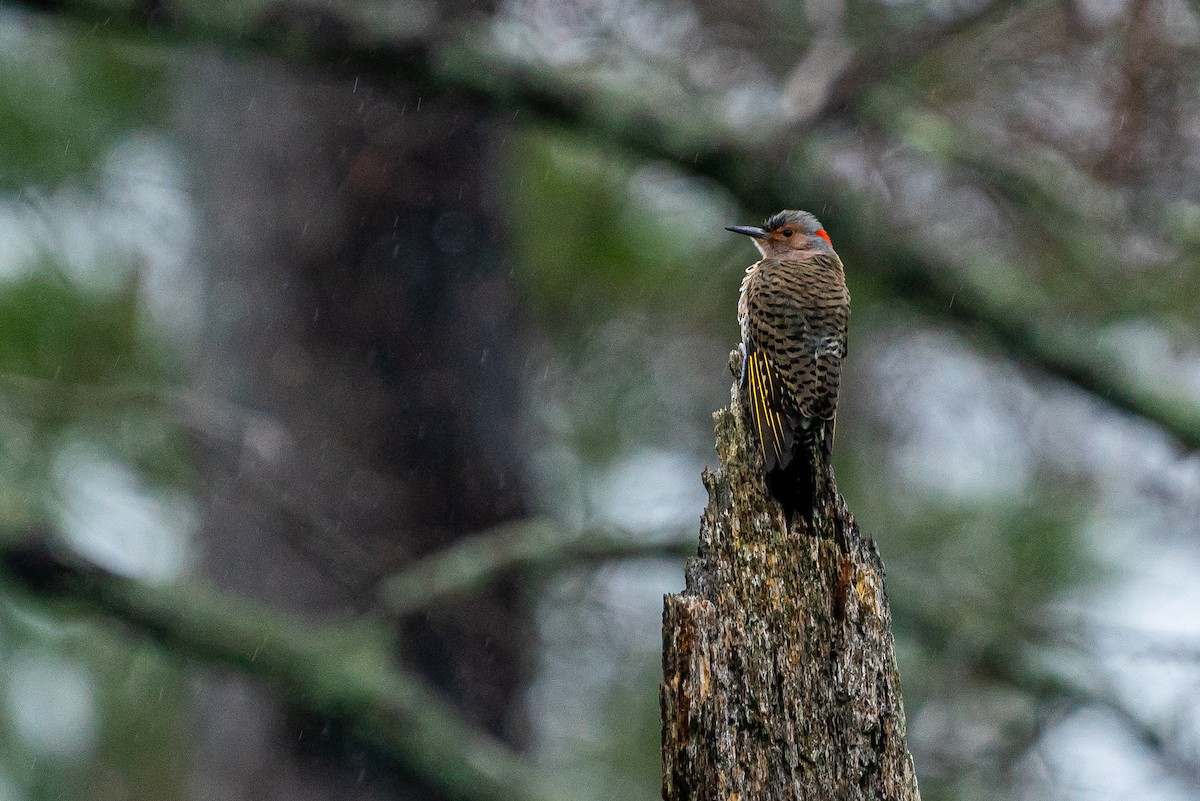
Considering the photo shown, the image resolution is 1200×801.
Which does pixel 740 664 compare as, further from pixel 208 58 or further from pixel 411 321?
pixel 208 58

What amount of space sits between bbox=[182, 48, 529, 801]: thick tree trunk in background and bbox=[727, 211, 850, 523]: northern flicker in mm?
2503

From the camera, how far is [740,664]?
2.24m

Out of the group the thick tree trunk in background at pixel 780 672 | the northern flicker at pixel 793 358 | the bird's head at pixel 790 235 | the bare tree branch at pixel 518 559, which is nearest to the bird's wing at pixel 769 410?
the northern flicker at pixel 793 358

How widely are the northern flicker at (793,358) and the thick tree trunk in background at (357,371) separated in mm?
2503

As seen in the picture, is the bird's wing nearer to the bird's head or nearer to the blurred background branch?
the bird's head

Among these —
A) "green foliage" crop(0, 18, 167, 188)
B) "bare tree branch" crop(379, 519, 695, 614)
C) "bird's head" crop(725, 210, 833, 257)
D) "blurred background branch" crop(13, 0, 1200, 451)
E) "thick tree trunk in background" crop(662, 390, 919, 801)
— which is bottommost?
"thick tree trunk in background" crop(662, 390, 919, 801)

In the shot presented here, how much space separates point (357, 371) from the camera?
20.6 ft

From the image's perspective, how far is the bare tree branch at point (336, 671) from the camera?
4.85 m

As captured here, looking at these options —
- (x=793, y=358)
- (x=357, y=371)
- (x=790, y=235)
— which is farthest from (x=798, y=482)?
(x=357, y=371)

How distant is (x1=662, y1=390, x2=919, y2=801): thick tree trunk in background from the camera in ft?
7.13

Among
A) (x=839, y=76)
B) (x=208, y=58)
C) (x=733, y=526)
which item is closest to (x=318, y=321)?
(x=208, y=58)

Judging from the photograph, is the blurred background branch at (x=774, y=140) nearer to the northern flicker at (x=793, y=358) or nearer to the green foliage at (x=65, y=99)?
the northern flicker at (x=793, y=358)

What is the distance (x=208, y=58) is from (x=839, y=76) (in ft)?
10.9

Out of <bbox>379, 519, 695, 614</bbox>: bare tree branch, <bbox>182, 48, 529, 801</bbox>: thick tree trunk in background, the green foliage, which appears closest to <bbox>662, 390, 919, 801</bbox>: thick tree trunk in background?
<bbox>379, 519, 695, 614</bbox>: bare tree branch
